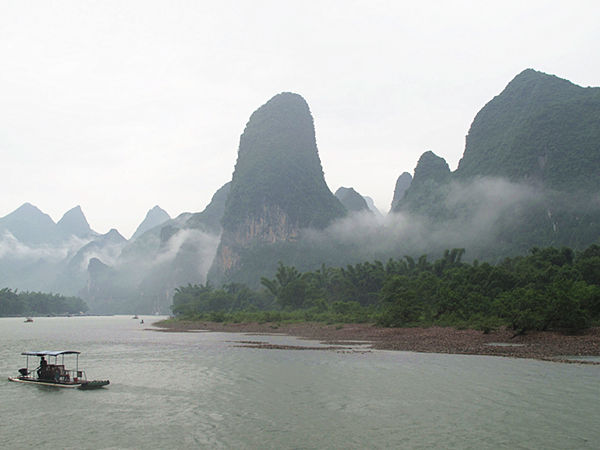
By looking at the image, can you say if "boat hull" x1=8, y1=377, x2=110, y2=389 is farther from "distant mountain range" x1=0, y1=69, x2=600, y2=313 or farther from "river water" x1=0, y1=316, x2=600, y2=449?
"distant mountain range" x1=0, y1=69, x2=600, y2=313

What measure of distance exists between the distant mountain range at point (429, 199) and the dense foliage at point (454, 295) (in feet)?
86.5

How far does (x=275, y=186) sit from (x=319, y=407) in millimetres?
115723

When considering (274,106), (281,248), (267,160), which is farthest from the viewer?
(274,106)

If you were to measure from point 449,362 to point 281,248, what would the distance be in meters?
103

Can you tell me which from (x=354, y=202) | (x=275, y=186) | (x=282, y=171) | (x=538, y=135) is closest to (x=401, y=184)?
(x=354, y=202)

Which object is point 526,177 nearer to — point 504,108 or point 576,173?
point 576,173

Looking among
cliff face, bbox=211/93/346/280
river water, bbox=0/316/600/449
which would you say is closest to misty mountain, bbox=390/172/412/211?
cliff face, bbox=211/93/346/280

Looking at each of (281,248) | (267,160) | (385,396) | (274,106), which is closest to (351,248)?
(281,248)

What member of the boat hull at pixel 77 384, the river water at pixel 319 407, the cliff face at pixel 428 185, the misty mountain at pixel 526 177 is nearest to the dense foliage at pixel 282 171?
the cliff face at pixel 428 185

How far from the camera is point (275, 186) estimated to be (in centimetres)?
12888

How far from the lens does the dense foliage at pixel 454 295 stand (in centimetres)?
2900

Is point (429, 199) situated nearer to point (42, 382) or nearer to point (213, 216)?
point (213, 216)

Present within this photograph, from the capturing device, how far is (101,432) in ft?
39.2

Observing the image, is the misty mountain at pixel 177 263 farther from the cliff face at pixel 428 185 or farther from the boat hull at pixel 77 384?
the boat hull at pixel 77 384
